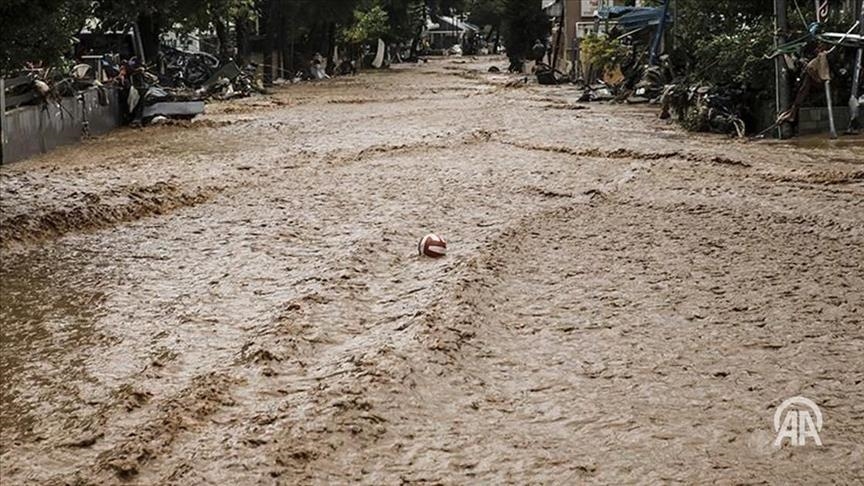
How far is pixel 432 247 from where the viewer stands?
30.1 ft

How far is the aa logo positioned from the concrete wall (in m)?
13.2

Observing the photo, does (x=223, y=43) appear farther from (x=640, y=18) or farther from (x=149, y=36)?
(x=640, y=18)

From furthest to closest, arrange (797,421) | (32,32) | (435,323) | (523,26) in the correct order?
(523,26), (32,32), (435,323), (797,421)

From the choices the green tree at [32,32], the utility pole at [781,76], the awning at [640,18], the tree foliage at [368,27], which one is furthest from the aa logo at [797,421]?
the tree foliage at [368,27]

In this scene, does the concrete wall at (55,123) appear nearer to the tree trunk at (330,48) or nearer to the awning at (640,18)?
the awning at (640,18)

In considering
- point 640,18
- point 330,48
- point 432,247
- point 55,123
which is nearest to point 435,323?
point 432,247

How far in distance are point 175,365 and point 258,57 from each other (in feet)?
141

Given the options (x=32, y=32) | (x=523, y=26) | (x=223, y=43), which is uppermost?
(x=32, y=32)

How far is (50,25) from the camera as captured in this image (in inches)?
502

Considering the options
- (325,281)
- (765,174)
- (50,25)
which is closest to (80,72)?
(50,25)

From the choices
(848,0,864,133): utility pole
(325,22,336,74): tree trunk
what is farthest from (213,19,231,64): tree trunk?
(848,0,864,133): utility pole

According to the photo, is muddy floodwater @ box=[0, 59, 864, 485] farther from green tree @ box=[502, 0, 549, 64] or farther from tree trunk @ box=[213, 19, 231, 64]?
green tree @ box=[502, 0, 549, 64]

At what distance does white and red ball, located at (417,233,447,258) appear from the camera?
9133mm

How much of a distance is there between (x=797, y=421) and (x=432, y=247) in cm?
426
